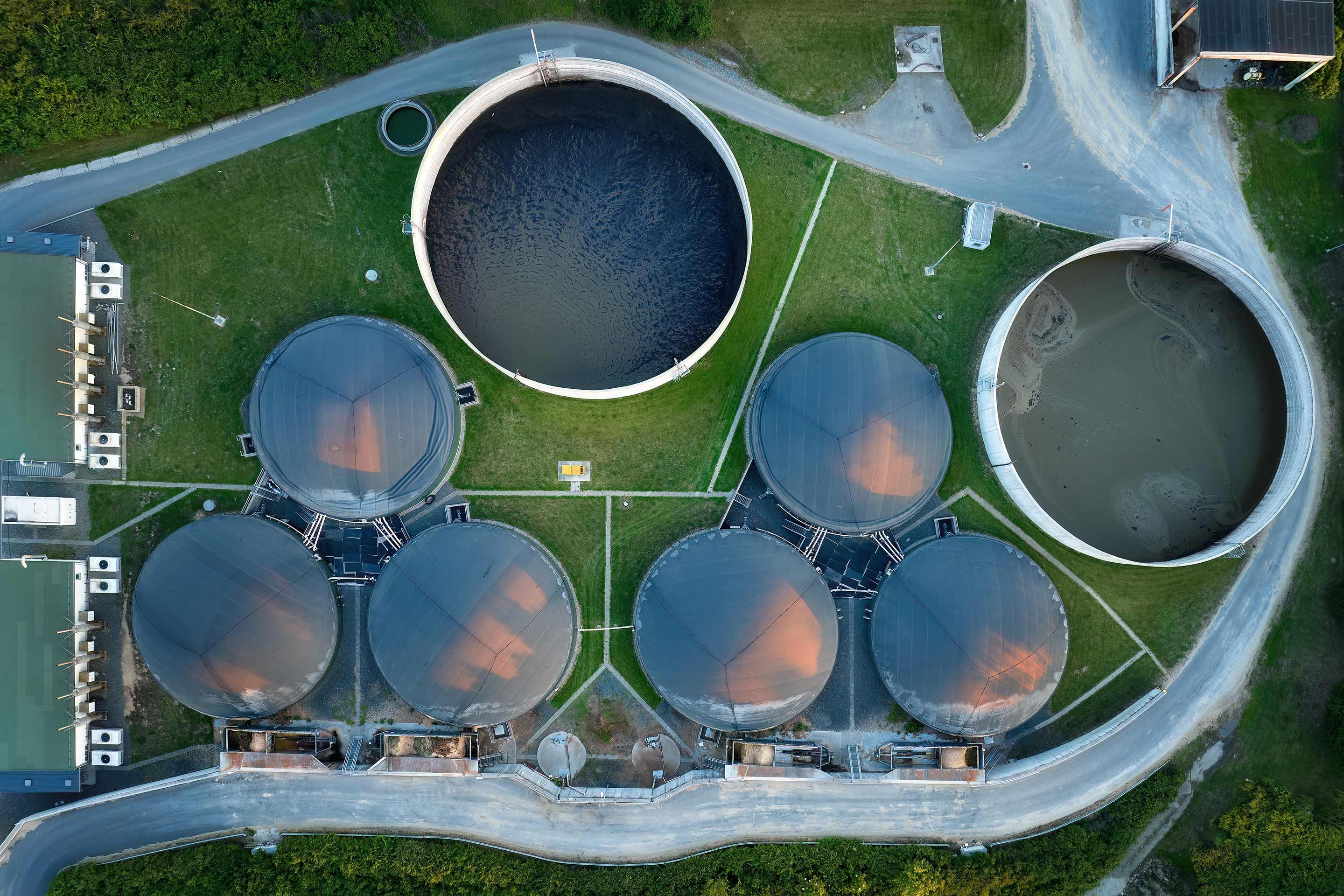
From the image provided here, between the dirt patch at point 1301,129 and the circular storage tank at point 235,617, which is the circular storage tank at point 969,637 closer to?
the dirt patch at point 1301,129

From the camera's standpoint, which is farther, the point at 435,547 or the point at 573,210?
the point at 573,210

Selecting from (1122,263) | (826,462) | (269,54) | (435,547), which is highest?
(269,54)

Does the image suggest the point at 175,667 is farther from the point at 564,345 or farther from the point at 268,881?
the point at 564,345

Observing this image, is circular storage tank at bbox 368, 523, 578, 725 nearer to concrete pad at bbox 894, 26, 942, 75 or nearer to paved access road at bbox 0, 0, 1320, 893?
paved access road at bbox 0, 0, 1320, 893

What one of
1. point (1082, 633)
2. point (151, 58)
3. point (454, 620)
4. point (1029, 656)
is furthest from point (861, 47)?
point (151, 58)

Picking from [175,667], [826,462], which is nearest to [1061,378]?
[826,462]

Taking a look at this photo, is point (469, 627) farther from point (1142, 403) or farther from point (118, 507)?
point (1142, 403)

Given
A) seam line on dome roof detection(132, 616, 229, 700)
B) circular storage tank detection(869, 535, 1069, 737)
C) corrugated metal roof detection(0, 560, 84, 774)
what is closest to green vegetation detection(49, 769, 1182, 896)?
corrugated metal roof detection(0, 560, 84, 774)

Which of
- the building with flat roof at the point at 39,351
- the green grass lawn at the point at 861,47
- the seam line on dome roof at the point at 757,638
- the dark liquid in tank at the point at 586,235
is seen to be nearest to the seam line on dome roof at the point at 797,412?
the dark liquid in tank at the point at 586,235
